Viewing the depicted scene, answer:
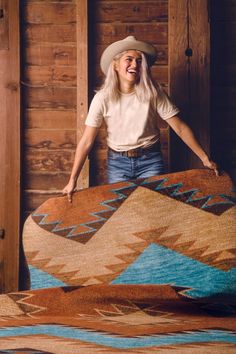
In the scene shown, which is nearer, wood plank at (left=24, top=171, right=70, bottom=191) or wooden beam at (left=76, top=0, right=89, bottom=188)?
wooden beam at (left=76, top=0, right=89, bottom=188)

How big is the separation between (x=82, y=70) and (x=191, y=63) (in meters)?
0.68

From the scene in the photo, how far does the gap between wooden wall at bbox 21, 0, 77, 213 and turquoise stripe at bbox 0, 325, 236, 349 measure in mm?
2197

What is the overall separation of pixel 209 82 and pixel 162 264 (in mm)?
1396

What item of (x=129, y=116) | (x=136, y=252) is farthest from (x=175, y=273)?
(x=129, y=116)

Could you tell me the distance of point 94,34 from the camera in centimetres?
371

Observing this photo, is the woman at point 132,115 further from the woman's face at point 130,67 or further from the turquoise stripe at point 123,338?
the turquoise stripe at point 123,338

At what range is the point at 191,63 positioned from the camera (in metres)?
3.65

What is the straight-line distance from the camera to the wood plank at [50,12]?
3703 mm

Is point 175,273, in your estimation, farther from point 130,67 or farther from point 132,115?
point 130,67

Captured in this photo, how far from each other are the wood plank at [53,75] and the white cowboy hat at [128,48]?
0.33 metres

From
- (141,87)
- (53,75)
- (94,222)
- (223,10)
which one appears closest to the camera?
(94,222)

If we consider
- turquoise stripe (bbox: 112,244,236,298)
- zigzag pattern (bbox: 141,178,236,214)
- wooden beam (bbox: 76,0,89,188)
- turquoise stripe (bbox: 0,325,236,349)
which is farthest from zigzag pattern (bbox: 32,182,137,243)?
turquoise stripe (bbox: 0,325,236,349)

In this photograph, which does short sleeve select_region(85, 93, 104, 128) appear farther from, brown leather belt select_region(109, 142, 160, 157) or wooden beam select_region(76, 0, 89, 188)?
wooden beam select_region(76, 0, 89, 188)

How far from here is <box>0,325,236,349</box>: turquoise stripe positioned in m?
1.45
